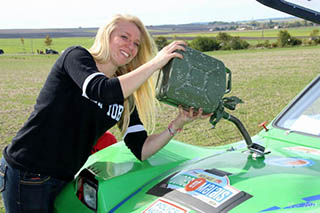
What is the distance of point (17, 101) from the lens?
1023 cm

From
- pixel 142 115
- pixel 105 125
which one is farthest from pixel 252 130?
pixel 105 125

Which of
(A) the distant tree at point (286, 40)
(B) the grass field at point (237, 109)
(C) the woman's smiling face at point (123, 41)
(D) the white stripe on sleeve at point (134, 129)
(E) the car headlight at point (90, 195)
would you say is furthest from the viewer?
(A) the distant tree at point (286, 40)

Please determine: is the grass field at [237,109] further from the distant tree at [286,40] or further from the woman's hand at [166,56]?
the distant tree at [286,40]

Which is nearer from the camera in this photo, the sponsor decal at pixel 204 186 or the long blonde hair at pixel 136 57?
the sponsor decal at pixel 204 186

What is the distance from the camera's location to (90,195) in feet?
6.66

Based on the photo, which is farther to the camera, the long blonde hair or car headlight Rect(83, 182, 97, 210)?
the long blonde hair

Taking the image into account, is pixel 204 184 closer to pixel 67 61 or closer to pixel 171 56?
pixel 171 56

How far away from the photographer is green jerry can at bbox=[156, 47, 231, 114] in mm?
1791

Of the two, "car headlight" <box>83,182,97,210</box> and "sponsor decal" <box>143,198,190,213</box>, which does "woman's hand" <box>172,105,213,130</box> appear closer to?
"sponsor decal" <box>143,198,190,213</box>

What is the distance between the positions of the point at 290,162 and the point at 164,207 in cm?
72

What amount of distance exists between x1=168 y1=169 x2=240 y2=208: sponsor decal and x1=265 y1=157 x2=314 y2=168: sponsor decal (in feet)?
1.03

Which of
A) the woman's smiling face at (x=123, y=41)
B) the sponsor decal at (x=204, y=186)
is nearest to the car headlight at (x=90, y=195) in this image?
the sponsor decal at (x=204, y=186)

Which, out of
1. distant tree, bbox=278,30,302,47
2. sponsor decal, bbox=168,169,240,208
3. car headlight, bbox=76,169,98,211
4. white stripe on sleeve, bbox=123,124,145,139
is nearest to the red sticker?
sponsor decal, bbox=168,169,240,208

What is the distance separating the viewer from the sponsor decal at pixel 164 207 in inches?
62.2
